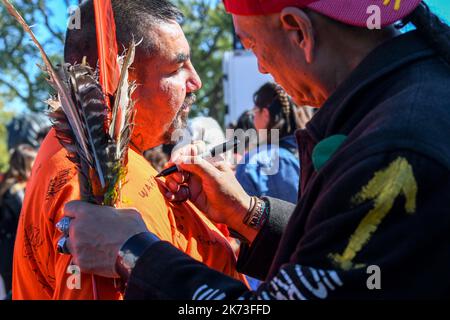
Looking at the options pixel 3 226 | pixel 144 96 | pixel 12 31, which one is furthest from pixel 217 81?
pixel 144 96

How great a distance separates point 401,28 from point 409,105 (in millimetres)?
341

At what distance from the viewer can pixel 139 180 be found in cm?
211

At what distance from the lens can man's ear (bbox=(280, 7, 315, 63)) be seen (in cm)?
161

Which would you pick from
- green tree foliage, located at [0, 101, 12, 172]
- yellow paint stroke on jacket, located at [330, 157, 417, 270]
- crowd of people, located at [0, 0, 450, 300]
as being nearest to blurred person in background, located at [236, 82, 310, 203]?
crowd of people, located at [0, 0, 450, 300]

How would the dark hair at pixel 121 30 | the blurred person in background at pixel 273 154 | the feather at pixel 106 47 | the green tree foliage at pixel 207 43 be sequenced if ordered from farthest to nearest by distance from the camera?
1. the green tree foliage at pixel 207 43
2. the blurred person in background at pixel 273 154
3. the dark hair at pixel 121 30
4. the feather at pixel 106 47

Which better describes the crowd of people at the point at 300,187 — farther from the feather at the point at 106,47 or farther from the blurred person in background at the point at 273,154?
the blurred person in background at the point at 273,154

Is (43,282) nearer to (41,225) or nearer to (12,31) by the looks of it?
(41,225)

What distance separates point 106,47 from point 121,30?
425 millimetres

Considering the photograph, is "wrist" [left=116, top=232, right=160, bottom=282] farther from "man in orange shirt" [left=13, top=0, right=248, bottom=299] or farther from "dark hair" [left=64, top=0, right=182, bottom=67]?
"dark hair" [left=64, top=0, right=182, bottom=67]

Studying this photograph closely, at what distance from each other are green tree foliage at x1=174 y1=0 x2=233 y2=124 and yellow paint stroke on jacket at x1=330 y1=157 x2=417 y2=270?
2178cm

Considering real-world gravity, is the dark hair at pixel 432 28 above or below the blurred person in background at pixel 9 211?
above

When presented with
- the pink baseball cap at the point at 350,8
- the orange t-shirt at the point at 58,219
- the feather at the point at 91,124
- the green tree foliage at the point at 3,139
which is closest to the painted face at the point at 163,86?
the orange t-shirt at the point at 58,219

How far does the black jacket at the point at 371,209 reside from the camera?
1325mm

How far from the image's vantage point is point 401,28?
1.67 m
